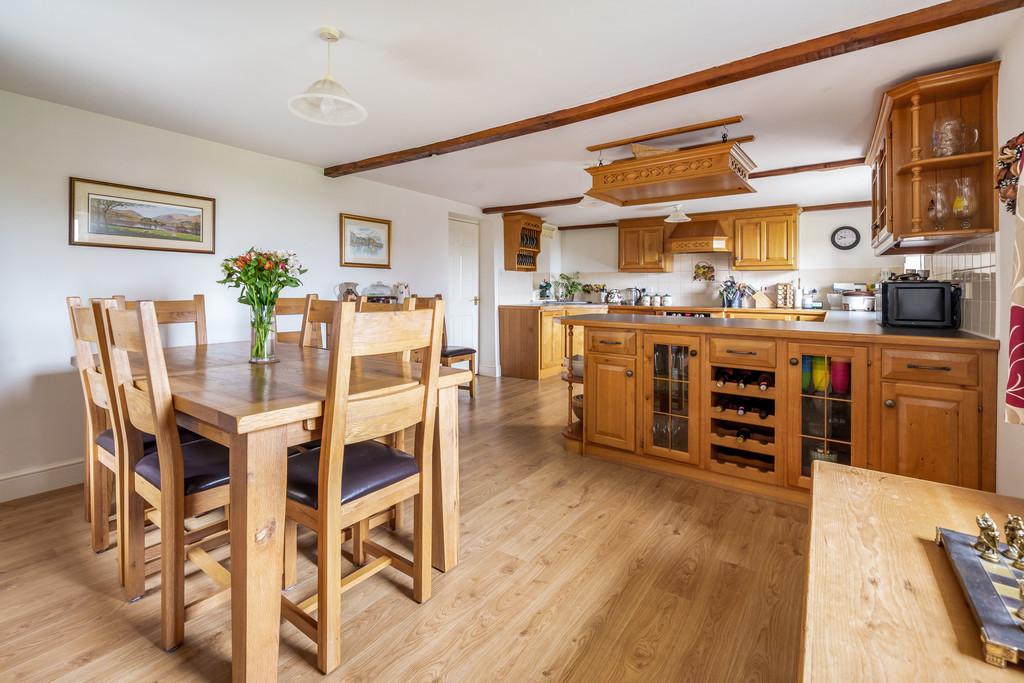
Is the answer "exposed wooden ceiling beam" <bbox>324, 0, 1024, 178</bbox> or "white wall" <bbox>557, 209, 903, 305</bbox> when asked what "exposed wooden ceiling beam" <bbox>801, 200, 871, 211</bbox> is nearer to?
"white wall" <bbox>557, 209, 903, 305</bbox>

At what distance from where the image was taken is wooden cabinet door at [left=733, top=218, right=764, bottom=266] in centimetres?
616

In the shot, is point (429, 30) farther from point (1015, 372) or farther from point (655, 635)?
point (655, 635)

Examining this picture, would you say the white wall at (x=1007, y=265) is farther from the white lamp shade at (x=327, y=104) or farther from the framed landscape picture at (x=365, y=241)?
the framed landscape picture at (x=365, y=241)

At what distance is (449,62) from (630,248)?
517 centimetres

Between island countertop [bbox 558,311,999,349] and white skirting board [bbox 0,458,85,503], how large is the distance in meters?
3.13

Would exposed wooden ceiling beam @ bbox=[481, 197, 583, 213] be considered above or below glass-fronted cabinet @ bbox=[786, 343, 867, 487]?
above

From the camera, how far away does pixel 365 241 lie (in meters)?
4.57

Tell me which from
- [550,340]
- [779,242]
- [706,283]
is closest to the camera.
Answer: [779,242]

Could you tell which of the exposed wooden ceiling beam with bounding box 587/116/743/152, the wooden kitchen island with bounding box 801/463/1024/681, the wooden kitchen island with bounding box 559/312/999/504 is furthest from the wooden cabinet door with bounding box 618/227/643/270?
the wooden kitchen island with bounding box 801/463/1024/681

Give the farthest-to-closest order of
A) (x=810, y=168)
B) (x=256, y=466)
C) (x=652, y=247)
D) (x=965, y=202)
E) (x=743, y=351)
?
(x=652, y=247), (x=810, y=168), (x=743, y=351), (x=965, y=202), (x=256, y=466)

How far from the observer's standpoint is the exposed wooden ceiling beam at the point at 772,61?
1.85 m

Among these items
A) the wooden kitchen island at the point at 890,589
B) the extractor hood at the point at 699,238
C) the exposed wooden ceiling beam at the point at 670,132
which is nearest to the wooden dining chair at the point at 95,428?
the wooden kitchen island at the point at 890,589

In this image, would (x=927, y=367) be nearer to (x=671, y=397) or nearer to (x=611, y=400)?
(x=671, y=397)

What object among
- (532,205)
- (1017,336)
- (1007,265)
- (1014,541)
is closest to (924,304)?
(1007,265)
